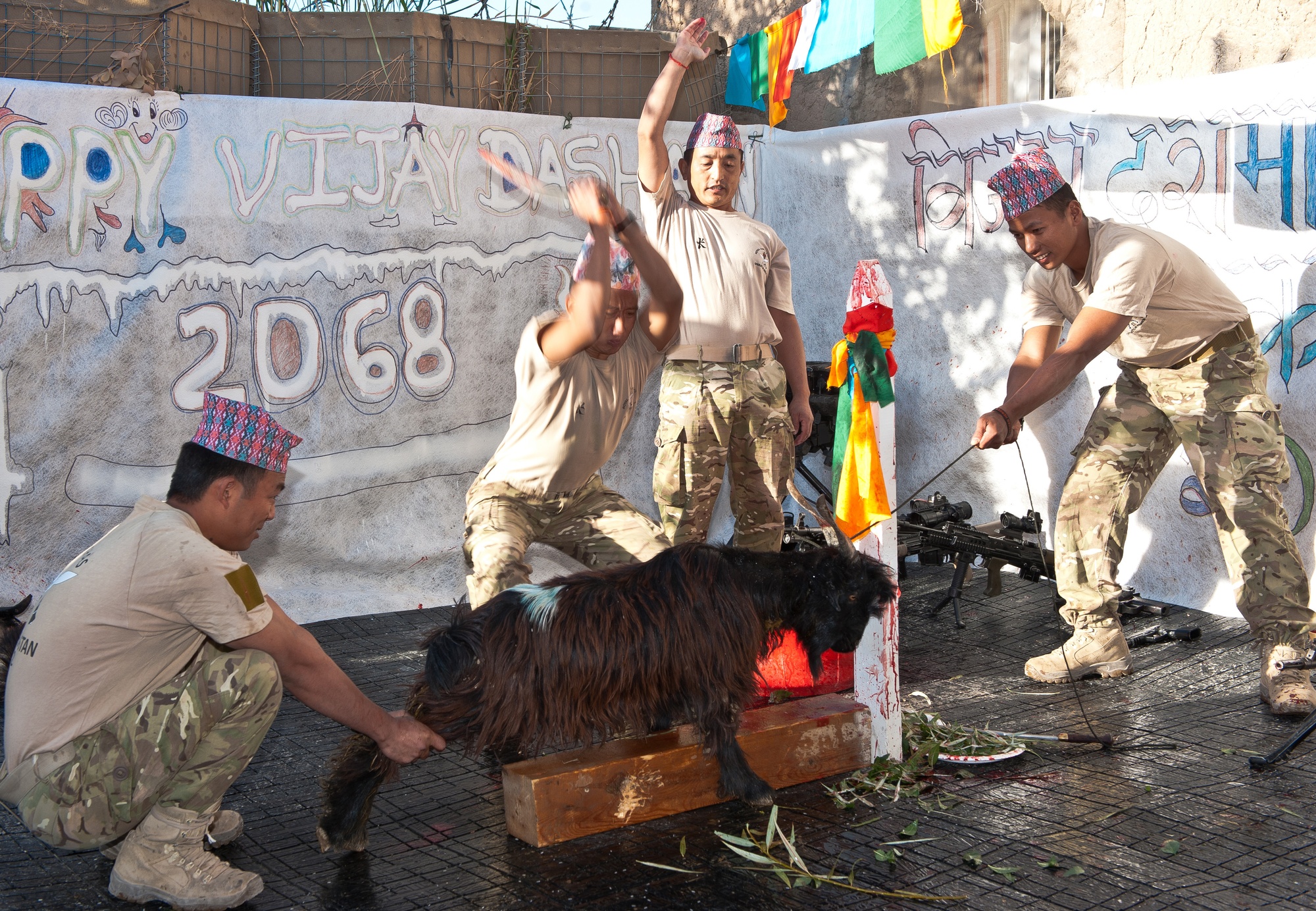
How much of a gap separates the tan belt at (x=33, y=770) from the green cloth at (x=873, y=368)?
247cm

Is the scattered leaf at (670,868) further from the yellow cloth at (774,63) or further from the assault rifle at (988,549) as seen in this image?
the yellow cloth at (774,63)

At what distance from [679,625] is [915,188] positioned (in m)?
4.32

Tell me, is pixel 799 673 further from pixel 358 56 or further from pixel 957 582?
pixel 358 56

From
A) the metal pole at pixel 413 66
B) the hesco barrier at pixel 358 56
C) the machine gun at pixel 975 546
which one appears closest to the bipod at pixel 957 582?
the machine gun at pixel 975 546

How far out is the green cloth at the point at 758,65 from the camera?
6.92 m

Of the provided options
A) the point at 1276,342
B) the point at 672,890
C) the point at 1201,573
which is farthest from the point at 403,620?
the point at 1276,342

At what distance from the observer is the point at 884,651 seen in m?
3.72

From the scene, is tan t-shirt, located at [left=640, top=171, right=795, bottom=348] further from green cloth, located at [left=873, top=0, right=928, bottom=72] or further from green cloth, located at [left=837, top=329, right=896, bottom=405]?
green cloth, located at [left=873, top=0, right=928, bottom=72]

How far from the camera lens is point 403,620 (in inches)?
231

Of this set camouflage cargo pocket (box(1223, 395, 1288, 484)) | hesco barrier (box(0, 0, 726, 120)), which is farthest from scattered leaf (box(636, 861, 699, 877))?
hesco barrier (box(0, 0, 726, 120))

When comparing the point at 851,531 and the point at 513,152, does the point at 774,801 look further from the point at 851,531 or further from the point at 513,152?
the point at 513,152

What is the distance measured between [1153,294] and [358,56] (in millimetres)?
4408

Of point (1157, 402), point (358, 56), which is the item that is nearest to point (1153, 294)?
point (1157, 402)

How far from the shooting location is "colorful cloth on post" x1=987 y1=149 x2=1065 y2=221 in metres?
4.38
